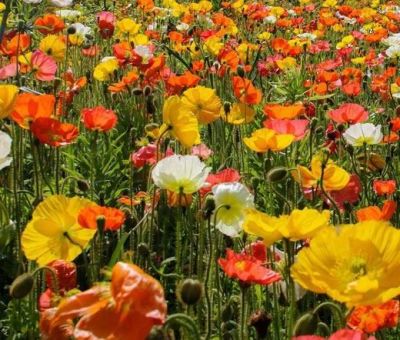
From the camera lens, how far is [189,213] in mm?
1960

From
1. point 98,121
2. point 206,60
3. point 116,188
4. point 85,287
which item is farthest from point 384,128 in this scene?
point 85,287

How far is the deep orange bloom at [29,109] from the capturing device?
6.57 ft

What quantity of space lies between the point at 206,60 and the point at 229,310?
2368 millimetres

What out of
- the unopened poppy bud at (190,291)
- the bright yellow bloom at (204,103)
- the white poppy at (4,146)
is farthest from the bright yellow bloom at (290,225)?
the bright yellow bloom at (204,103)

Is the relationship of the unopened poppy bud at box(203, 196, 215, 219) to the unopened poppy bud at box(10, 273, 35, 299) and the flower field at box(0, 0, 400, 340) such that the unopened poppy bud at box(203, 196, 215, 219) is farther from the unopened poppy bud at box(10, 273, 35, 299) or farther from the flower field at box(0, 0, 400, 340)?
the unopened poppy bud at box(10, 273, 35, 299)

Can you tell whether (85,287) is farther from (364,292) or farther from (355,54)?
(355,54)

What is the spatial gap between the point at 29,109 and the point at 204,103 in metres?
0.63

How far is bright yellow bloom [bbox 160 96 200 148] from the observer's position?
2.05 metres

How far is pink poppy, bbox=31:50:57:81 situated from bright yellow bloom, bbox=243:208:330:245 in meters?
1.76

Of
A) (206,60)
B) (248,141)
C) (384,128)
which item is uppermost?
(248,141)

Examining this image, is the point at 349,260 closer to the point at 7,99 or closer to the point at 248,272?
the point at 248,272

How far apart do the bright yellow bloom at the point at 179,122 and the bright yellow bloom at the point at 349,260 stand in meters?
0.93

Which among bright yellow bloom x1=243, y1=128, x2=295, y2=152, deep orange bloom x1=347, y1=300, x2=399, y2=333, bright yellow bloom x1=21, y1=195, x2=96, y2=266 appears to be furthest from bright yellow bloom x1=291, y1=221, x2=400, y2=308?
bright yellow bloom x1=243, y1=128, x2=295, y2=152

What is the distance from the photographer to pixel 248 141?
2086 millimetres
